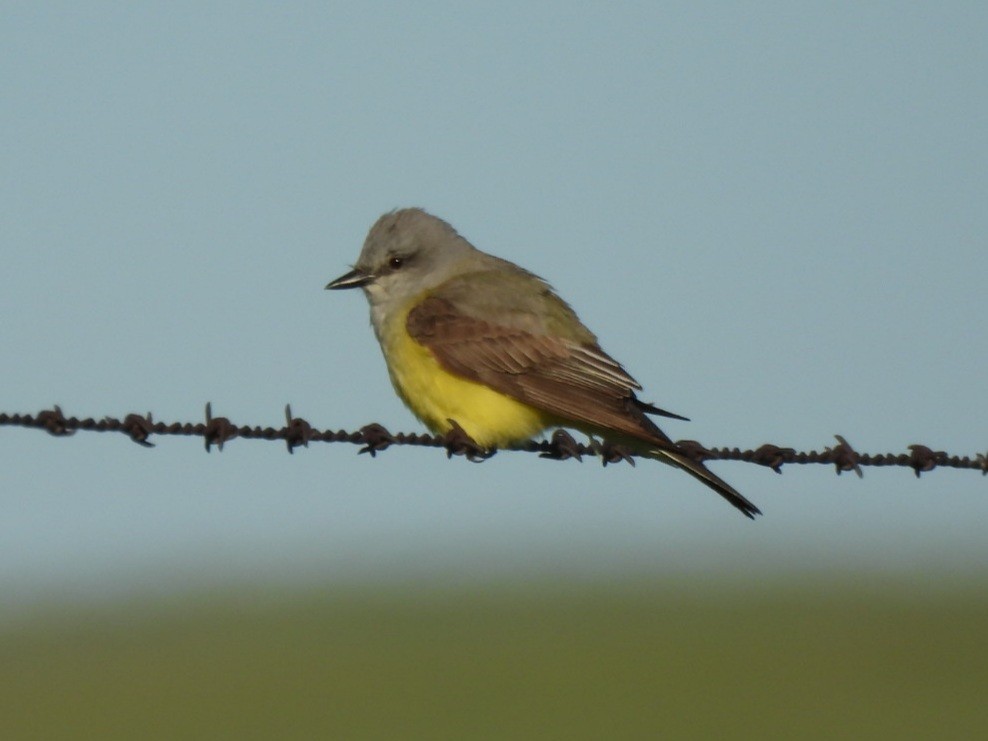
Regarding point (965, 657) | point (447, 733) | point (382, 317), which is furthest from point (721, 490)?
point (965, 657)

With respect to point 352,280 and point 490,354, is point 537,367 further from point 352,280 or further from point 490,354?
point 352,280

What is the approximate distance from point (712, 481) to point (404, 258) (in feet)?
9.30

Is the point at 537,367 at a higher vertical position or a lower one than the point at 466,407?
higher

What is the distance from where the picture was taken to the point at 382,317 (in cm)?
979

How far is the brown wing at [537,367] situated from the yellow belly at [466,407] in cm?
6

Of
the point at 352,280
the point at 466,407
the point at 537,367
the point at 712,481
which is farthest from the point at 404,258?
the point at 712,481

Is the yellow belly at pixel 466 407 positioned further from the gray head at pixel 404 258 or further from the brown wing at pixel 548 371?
the gray head at pixel 404 258

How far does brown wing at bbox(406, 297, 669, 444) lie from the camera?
28.6ft

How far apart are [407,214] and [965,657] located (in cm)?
2108

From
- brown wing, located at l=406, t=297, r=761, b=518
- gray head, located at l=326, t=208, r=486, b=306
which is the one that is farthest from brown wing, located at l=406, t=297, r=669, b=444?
gray head, located at l=326, t=208, r=486, b=306

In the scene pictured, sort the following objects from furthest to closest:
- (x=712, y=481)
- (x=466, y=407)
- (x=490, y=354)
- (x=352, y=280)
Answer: (x=352, y=280)
(x=490, y=354)
(x=466, y=407)
(x=712, y=481)

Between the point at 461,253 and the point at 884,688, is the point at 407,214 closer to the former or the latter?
the point at 461,253

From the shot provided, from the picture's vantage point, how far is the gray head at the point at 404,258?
33.0 ft

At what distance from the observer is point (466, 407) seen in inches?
349
